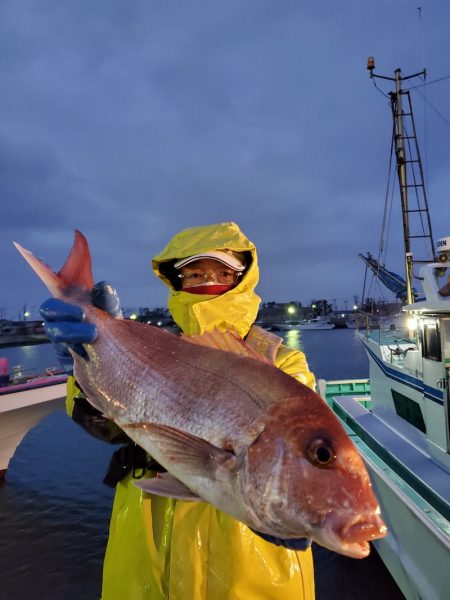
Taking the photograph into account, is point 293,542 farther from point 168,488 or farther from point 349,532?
point 168,488

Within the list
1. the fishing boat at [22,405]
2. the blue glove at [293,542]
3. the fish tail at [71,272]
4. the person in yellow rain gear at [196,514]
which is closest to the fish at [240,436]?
the blue glove at [293,542]

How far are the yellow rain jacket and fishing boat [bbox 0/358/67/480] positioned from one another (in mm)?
6990

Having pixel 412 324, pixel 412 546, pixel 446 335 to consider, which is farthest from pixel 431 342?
pixel 412 546

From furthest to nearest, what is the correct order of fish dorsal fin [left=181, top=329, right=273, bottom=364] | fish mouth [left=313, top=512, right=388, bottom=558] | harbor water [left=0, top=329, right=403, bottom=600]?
harbor water [left=0, top=329, right=403, bottom=600]
fish dorsal fin [left=181, top=329, right=273, bottom=364]
fish mouth [left=313, top=512, right=388, bottom=558]

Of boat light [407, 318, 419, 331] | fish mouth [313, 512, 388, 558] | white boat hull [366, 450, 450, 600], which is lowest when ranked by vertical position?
white boat hull [366, 450, 450, 600]

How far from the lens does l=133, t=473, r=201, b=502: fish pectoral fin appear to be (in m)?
1.46

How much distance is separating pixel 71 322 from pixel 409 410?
724 centimetres

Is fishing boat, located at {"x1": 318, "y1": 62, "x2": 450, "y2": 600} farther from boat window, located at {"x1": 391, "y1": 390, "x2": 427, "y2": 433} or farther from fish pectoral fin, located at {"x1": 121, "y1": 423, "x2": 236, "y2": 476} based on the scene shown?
fish pectoral fin, located at {"x1": 121, "y1": 423, "x2": 236, "y2": 476}

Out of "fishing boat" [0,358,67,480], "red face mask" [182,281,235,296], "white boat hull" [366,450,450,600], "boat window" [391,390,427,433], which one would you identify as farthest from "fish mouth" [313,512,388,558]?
"fishing boat" [0,358,67,480]

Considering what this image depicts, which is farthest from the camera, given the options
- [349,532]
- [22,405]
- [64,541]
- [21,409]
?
[21,409]

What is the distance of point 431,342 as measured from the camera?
6227 millimetres

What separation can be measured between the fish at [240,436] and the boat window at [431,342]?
17.8 feet

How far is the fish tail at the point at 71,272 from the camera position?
7.44ft

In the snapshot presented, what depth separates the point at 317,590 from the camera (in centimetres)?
559
